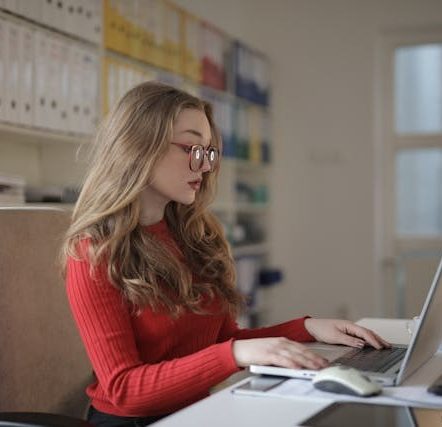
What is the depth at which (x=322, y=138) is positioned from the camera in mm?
5391

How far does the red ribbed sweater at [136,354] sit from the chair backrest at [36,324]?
0.12 meters

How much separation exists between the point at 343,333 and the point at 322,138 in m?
3.86

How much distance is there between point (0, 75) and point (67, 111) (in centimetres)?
44

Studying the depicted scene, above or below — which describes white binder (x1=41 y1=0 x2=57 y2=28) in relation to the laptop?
above

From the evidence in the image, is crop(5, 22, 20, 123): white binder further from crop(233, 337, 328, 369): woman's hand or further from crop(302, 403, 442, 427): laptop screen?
crop(302, 403, 442, 427): laptop screen

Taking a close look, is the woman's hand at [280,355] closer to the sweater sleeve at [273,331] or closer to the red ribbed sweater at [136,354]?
the red ribbed sweater at [136,354]

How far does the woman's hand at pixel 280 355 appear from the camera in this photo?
130 cm

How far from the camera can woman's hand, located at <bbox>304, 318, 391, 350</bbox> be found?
5.21ft

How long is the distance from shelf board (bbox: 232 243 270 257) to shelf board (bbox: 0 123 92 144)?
5.58 feet

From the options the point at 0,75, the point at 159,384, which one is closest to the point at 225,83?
the point at 0,75

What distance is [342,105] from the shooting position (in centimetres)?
533

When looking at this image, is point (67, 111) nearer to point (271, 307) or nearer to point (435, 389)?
point (435, 389)

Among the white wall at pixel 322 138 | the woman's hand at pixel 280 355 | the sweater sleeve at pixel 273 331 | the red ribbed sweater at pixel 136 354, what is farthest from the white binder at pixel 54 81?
the white wall at pixel 322 138

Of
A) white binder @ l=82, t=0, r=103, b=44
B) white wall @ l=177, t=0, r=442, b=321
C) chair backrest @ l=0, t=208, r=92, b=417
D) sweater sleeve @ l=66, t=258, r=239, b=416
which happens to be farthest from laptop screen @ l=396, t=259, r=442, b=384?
white wall @ l=177, t=0, r=442, b=321
